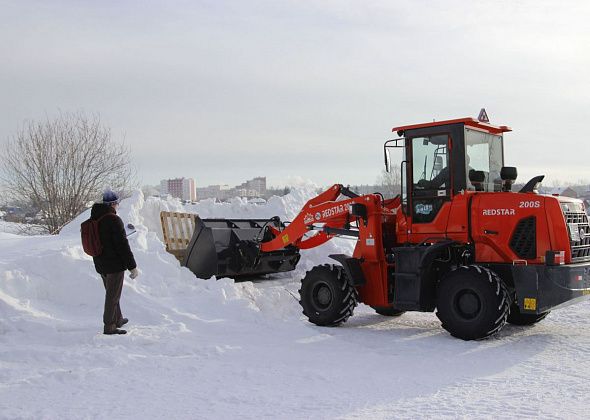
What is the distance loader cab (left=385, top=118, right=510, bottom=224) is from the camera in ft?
28.8

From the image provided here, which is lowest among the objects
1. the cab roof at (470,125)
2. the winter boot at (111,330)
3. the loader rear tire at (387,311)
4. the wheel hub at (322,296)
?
the loader rear tire at (387,311)

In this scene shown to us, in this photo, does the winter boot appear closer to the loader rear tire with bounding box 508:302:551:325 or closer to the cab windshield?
the cab windshield

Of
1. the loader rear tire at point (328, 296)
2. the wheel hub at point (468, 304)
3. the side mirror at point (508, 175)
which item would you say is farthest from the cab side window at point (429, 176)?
the loader rear tire at point (328, 296)

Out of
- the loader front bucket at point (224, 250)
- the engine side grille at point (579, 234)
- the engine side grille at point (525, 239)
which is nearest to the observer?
the engine side grille at point (525, 239)

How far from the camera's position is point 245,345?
7750mm

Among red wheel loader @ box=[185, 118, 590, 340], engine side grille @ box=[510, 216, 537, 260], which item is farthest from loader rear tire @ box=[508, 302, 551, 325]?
engine side grille @ box=[510, 216, 537, 260]

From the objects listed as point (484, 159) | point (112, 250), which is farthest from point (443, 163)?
point (112, 250)

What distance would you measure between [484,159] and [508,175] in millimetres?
483

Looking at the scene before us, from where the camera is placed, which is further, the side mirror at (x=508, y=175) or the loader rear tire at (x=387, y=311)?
the loader rear tire at (x=387, y=311)

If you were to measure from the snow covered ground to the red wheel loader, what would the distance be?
1.44ft

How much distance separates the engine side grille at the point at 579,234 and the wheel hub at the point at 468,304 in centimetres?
137

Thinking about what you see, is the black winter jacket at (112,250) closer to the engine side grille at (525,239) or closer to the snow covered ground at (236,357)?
the snow covered ground at (236,357)

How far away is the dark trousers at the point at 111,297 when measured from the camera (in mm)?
7887

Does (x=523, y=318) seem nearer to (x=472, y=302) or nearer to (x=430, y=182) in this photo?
(x=472, y=302)
